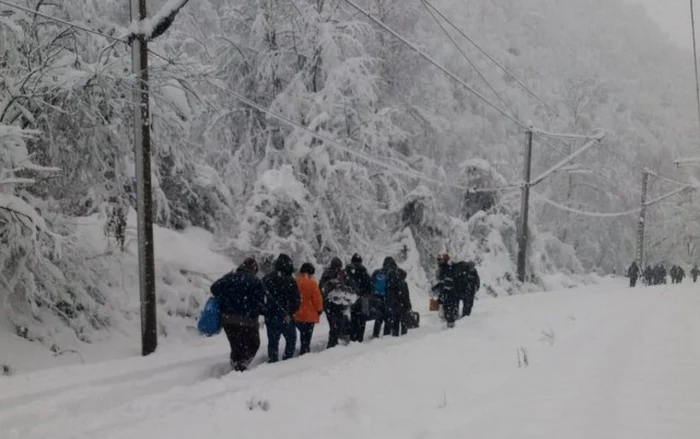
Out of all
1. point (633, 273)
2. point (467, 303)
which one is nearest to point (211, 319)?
point (467, 303)

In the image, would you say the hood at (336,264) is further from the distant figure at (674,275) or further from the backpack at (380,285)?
the distant figure at (674,275)

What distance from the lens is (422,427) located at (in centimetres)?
593

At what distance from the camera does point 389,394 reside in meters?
7.50

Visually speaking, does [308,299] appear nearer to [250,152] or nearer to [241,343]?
[241,343]

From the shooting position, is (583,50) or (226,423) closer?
(226,423)

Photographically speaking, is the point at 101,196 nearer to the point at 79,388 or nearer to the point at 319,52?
the point at 79,388

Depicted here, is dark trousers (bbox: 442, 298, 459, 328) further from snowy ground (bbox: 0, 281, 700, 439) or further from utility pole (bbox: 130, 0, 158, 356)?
utility pole (bbox: 130, 0, 158, 356)

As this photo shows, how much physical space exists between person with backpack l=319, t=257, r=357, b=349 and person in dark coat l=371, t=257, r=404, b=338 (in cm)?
124

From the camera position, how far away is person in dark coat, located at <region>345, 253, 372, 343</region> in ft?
39.5

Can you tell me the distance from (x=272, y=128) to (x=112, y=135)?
950 centimetres

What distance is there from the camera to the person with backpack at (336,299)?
452 inches

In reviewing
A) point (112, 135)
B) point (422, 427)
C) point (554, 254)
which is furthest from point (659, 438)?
point (554, 254)

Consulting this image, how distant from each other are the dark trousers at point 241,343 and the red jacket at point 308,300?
4.79ft

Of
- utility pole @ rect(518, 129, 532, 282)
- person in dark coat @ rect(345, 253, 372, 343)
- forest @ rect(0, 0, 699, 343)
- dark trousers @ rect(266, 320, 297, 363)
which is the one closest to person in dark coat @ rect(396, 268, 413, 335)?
person in dark coat @ rect(345, 253, 372, 343)
